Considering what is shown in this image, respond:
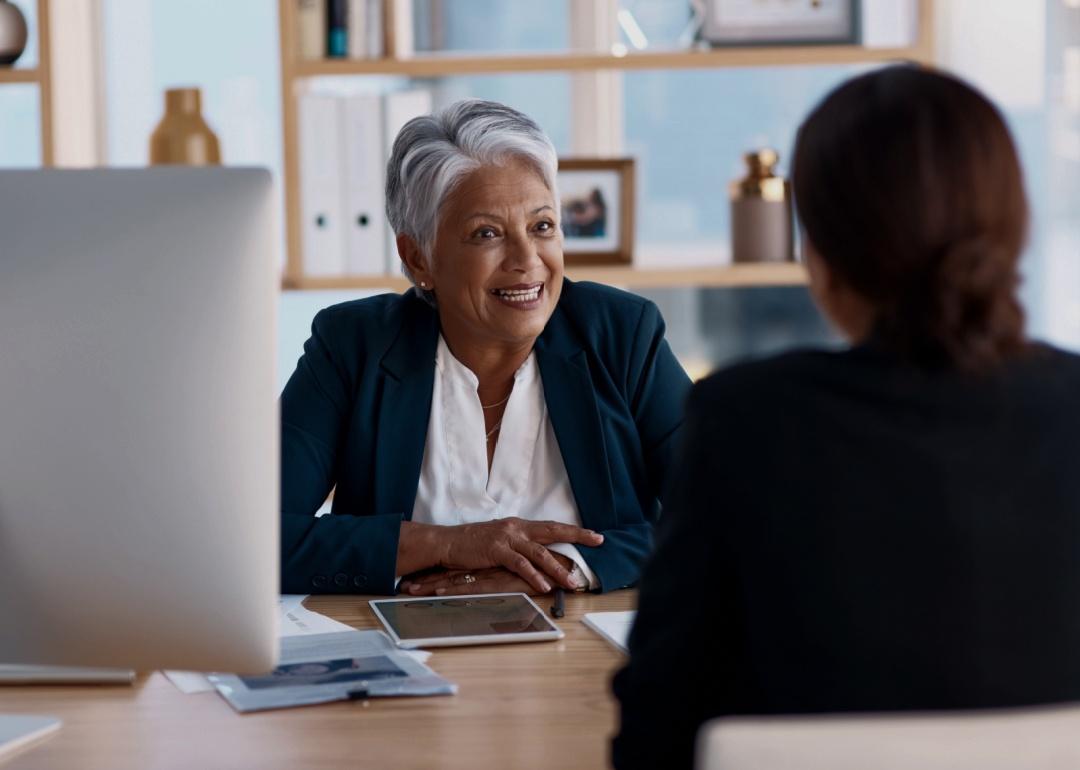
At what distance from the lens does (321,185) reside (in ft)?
9.90

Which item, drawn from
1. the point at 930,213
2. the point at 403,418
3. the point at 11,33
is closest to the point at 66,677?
the point at 403,418

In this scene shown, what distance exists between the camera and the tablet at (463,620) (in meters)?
1.46

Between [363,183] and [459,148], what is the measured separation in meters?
1.04

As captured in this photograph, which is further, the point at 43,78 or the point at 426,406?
the point at 43,78

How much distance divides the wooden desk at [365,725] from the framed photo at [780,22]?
1983 mm

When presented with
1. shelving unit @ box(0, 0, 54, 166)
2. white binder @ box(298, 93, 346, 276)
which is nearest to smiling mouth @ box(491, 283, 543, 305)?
white binder @ box(298, 93, 346, 276)

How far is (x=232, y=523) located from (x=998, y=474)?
615 millimetres

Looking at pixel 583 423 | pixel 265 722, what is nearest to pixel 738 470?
pixel 265 722

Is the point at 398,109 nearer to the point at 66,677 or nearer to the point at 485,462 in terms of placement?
the point at 485,462

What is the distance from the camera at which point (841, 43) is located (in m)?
3.02

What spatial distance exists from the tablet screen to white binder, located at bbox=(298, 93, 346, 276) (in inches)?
59.7

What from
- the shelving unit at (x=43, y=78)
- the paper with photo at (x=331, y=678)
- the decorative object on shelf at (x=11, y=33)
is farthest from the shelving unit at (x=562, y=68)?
the paper with photo at (x=331, y=678)

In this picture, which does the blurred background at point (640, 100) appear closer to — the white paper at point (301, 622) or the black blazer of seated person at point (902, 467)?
the white paper at point (301, 622)

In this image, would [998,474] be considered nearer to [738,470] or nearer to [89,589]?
[738,470]
